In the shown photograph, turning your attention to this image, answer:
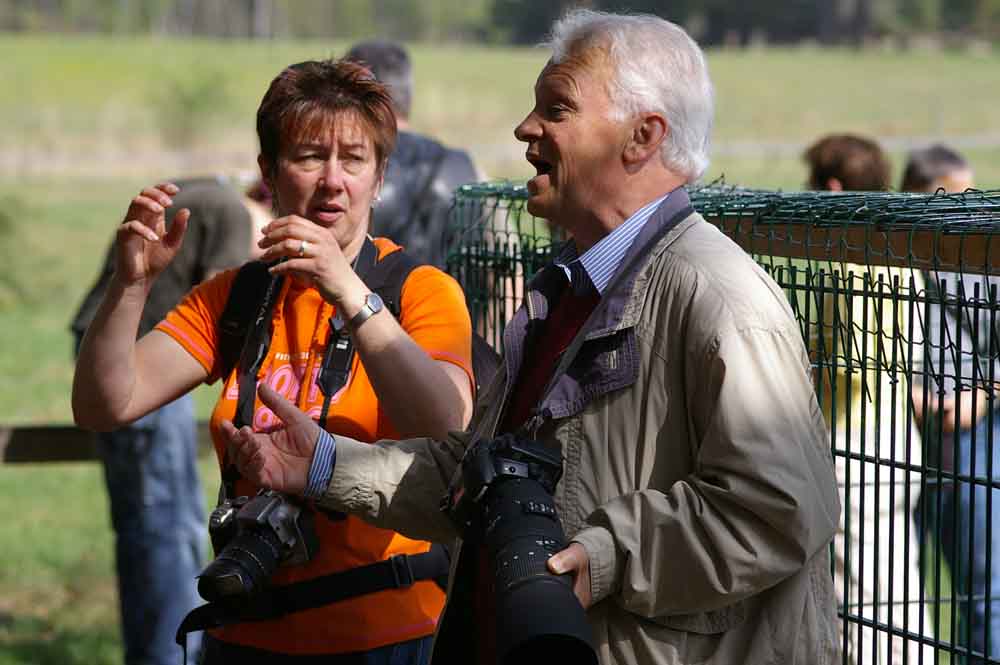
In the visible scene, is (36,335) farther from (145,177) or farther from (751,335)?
(145,177)

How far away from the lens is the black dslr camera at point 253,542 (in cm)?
290

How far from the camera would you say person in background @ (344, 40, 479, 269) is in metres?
5.30

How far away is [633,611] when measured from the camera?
2.28 meters

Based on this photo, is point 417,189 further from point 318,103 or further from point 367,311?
point 367,311

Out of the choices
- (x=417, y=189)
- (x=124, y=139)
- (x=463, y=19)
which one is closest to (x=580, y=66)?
(x=417, y=189)

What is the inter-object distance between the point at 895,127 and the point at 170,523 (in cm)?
4481

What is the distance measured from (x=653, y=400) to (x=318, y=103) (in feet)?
4.16

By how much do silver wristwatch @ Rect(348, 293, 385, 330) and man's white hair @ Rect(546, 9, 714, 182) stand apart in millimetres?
699

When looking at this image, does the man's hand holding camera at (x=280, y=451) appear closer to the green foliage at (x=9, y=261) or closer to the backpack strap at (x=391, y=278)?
the backpack strap at (x=391, y=278)

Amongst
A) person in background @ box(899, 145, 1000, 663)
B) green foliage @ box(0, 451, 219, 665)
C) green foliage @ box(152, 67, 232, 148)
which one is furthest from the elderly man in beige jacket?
green foliage @ box(152, 67, 232, 148)

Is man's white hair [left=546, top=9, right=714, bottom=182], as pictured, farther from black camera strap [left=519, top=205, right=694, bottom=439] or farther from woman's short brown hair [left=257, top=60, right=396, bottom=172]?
woman's short brown hair [left=257, top=60, right=396, bottom=172]

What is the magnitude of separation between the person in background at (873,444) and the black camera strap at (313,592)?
0.92 m

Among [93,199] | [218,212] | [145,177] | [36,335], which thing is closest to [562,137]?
[218,212]

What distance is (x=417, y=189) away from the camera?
5.37 meters
